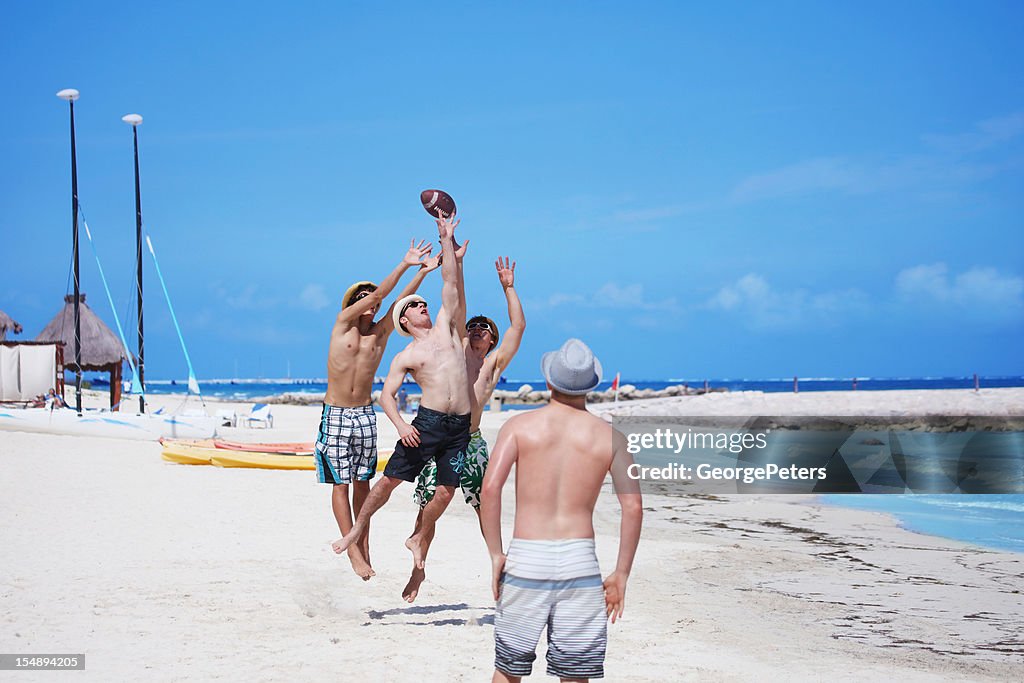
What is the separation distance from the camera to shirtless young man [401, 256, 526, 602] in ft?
23.4

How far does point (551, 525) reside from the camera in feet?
14.6

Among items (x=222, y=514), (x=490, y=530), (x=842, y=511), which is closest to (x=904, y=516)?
(x=842, y=511)

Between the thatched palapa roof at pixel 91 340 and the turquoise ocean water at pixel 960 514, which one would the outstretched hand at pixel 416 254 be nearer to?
the turquoise ocean water at pixel 960 514

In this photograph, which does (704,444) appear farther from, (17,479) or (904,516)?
(17,479)

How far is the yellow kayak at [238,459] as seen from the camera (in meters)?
18.4

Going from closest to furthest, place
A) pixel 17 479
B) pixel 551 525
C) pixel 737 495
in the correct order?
pixel 551 525, pixel 17 479, pixel 737 495

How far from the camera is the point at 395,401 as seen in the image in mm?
6844

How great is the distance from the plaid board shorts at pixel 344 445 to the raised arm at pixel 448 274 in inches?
39.5

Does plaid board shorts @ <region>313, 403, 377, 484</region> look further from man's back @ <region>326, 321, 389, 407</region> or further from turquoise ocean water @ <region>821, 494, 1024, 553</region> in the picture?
turquoise ocean water @ <region>821, 494, 1024, 553</region>

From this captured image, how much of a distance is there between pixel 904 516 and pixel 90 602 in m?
14.1

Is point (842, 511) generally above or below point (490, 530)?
below

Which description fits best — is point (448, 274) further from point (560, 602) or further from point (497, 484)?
point (560, 602)

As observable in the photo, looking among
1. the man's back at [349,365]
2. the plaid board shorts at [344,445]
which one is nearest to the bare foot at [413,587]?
the plaid board shorts at [344,445]

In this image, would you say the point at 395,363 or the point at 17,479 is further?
the point at 17,479
